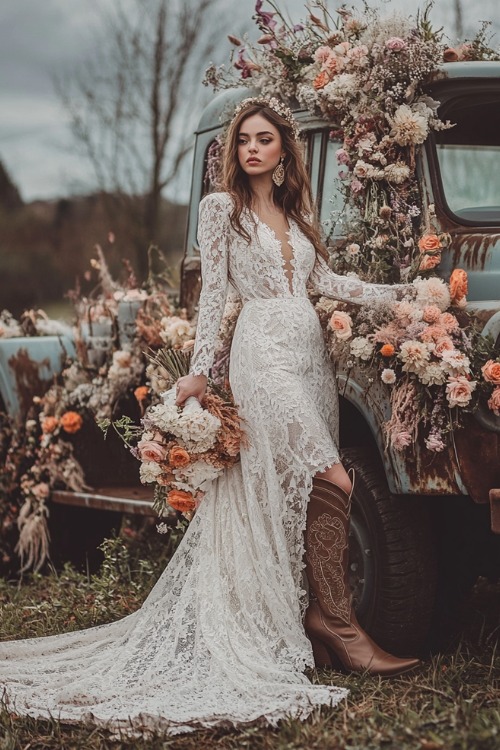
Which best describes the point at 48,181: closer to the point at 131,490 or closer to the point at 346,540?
the point at 131,490

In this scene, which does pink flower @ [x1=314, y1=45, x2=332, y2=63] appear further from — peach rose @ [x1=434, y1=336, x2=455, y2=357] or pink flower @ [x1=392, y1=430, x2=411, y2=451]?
pink flower @ [x1=392, y1=430, x2=411, y2=451]

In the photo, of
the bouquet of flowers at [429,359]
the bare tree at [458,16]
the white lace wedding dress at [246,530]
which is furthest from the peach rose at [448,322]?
the bare tree at [458,16]

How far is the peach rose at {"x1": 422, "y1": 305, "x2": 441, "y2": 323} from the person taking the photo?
Answer: 379cm

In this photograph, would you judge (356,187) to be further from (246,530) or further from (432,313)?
(246,530)

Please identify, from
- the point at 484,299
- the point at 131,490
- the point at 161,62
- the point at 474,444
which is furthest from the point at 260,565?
the point at 161,62

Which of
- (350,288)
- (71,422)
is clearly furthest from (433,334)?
(71,422)

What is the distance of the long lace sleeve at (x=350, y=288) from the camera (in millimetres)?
4043

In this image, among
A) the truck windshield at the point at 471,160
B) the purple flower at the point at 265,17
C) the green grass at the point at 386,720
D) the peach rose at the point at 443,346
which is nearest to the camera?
the green grass at the point at 386,720

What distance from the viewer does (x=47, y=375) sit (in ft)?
19.7

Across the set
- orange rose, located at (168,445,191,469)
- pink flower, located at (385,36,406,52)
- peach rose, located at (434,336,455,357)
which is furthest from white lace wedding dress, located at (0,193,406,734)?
pink flower, located at (385,36,406,52)

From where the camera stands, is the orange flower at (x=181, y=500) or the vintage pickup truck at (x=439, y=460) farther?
the orange flower at (x=181, y=500)

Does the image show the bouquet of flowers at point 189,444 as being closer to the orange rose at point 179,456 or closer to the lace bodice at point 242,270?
the orange rose at point 179,456

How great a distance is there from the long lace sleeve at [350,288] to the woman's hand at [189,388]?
0.65m

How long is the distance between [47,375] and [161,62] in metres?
11.4
